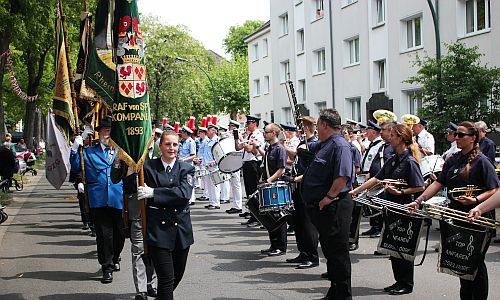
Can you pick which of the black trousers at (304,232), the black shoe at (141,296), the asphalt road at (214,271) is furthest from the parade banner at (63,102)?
the black shoe at (141,296)

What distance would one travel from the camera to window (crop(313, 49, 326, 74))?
124 feet

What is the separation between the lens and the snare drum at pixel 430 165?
37.3 feet

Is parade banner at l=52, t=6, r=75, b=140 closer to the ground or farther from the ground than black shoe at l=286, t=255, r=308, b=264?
farther from the ground

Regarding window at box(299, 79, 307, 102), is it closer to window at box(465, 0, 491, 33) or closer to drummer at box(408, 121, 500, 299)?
window at box(465, 0, 491, 33)

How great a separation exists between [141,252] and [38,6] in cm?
1774

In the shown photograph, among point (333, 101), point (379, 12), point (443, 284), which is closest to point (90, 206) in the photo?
point (443, 284)

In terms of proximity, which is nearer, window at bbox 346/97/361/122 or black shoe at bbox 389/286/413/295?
black shoe at bbox 389/286/413/295

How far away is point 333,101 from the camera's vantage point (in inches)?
1419

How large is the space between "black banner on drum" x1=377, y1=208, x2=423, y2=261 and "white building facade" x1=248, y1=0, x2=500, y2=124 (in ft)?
42.6

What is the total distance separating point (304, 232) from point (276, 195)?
0.67 meters

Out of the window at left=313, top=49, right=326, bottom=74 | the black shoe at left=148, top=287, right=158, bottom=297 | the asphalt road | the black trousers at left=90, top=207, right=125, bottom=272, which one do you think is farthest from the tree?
the window at left=313, top=49, right=326, bottom=74

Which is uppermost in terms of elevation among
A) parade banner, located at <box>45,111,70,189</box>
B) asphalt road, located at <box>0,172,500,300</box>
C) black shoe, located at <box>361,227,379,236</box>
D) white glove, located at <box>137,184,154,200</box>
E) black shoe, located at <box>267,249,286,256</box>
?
parade banner, located at <box>45,111,70,189</box>

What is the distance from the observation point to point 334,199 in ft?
22.6

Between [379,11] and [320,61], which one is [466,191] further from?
[320,61]
